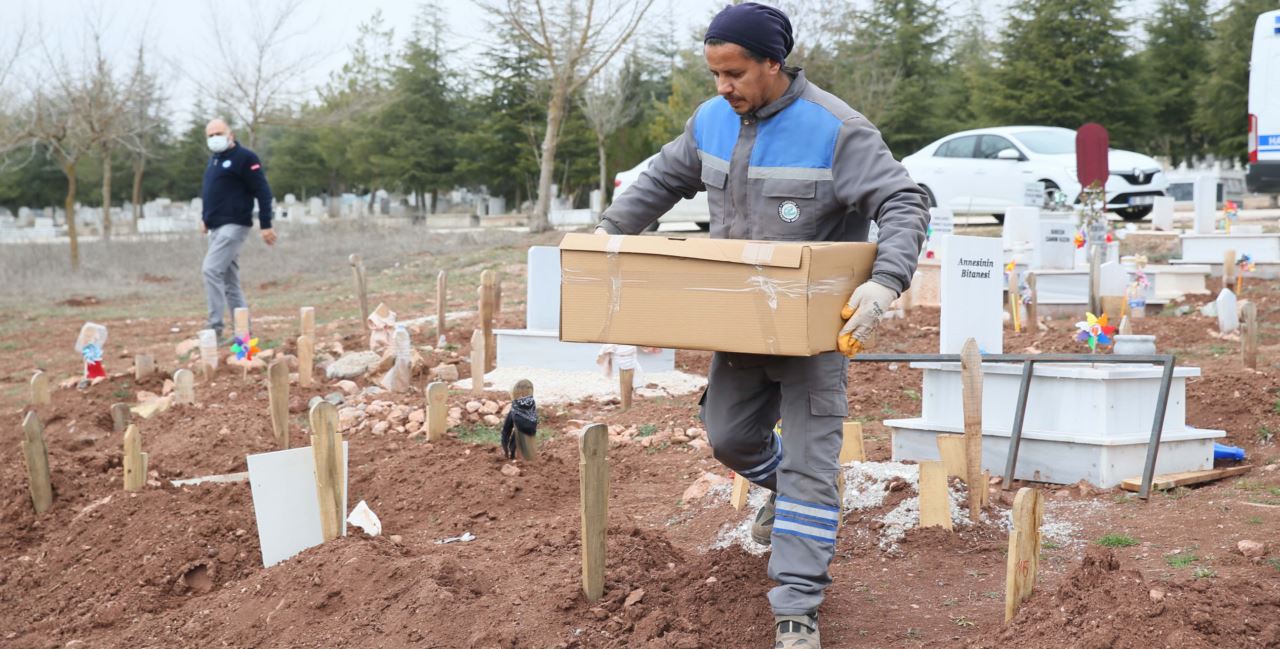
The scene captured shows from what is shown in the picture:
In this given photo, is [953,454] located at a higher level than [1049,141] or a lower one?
lower

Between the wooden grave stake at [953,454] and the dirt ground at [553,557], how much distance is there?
200 millimetres

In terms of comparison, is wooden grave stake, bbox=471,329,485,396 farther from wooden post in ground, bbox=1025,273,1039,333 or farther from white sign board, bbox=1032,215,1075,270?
white sign board, bbox=1032,215,1075,270

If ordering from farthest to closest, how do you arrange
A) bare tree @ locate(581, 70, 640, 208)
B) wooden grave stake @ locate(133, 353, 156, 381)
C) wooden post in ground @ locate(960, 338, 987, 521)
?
bare tree @ locate(581, 70, 640, 208) → wooden grave stake @ locate(133, 353, 156, 381) → wooden post in ground @ locate(960, 338, 987, 521)

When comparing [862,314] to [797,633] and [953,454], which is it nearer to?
[797,633]

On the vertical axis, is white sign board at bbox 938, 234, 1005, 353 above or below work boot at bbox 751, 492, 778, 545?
above

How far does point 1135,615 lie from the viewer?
293cm

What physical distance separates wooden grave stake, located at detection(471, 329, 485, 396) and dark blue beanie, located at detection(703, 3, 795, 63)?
5.00m

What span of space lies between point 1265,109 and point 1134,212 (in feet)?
16.4

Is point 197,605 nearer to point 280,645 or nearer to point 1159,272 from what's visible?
point 280,645

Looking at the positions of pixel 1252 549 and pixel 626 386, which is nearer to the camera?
pixel 1252 549

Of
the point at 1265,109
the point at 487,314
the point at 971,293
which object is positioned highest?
the point at 1265,109

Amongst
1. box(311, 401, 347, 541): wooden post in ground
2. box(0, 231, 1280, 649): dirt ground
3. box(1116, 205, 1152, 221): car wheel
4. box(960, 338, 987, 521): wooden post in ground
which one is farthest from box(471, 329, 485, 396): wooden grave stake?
box(1116, 205, 1152, 221): car wheel

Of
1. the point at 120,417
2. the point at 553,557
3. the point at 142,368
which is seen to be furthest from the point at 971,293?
the point at 142,368

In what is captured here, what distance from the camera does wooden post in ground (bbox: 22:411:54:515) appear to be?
18.3 feet
